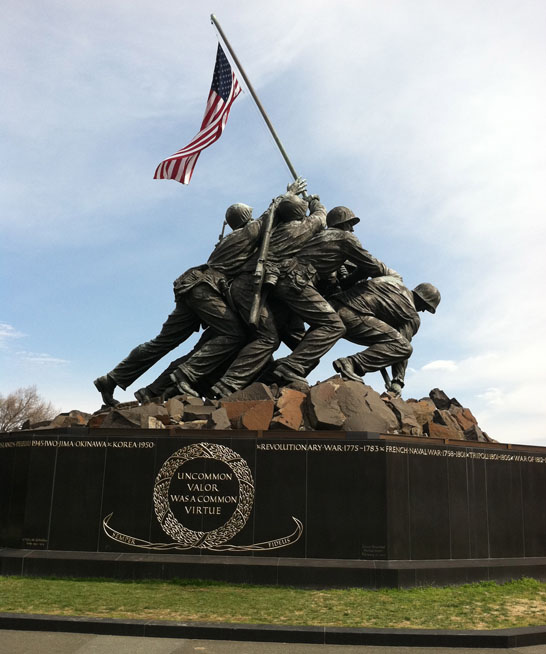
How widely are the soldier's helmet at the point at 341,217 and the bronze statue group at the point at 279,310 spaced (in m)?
0.02

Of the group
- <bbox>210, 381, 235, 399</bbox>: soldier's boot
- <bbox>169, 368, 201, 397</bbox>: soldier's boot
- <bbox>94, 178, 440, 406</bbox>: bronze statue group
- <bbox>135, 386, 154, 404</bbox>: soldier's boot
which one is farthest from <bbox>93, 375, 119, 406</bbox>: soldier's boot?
<bbox>210, 381, 235, 399</bbox>: soldier's boot

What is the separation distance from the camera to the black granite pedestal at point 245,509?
9211 millimetres

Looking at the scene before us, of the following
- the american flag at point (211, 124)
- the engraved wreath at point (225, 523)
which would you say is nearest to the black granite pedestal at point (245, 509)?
the engraved wreath at point (225, 523)

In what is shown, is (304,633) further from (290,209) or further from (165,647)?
(290,209)

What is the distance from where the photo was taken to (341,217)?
13406mm

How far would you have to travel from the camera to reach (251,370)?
41.0 feet

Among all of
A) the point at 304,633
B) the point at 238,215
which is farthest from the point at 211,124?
the point at 304,633

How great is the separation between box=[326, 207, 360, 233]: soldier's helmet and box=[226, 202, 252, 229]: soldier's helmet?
165cm

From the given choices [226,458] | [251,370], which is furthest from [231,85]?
[226,458]

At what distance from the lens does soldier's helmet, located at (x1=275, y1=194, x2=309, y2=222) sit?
44.0ft

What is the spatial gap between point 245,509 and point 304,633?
323 centimetres

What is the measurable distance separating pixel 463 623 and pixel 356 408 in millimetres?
4335

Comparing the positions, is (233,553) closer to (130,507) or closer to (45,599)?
(130,507)

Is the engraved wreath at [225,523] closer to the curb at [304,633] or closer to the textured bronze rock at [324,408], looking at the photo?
the textured bronze rock at [324,408]
